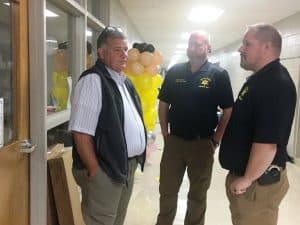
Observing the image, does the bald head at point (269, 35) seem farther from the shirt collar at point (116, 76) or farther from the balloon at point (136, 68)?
the balloon at point (136, 68)

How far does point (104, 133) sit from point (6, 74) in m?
0.58

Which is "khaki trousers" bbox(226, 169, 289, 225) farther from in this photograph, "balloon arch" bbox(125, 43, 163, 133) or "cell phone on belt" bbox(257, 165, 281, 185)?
"balloon arch" bbox(125, 43, 163, 133)

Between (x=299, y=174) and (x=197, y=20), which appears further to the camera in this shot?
(x=197, y=20)

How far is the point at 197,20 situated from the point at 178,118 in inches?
181

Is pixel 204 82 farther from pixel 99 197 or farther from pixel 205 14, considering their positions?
pixel 205 14

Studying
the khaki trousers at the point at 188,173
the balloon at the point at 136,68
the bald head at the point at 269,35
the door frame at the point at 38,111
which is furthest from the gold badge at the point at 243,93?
the balloon at the point at 136,68

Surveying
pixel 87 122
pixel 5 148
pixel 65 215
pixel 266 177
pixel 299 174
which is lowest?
pixel 299 174

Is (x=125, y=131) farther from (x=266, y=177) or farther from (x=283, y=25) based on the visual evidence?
(x=283, y=25)

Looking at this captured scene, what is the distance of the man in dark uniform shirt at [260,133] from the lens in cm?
170

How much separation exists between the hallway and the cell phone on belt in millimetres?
1467

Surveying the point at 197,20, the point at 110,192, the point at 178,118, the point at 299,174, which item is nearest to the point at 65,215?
the point at 110,192

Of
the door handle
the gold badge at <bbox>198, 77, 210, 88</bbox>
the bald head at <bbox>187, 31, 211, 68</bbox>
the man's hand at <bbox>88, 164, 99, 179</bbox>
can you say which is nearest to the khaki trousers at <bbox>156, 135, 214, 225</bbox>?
the gold badge at <bbox>198, 77, 210, 88</bbox>

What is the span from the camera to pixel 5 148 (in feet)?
5.51

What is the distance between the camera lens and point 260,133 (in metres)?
1.71
